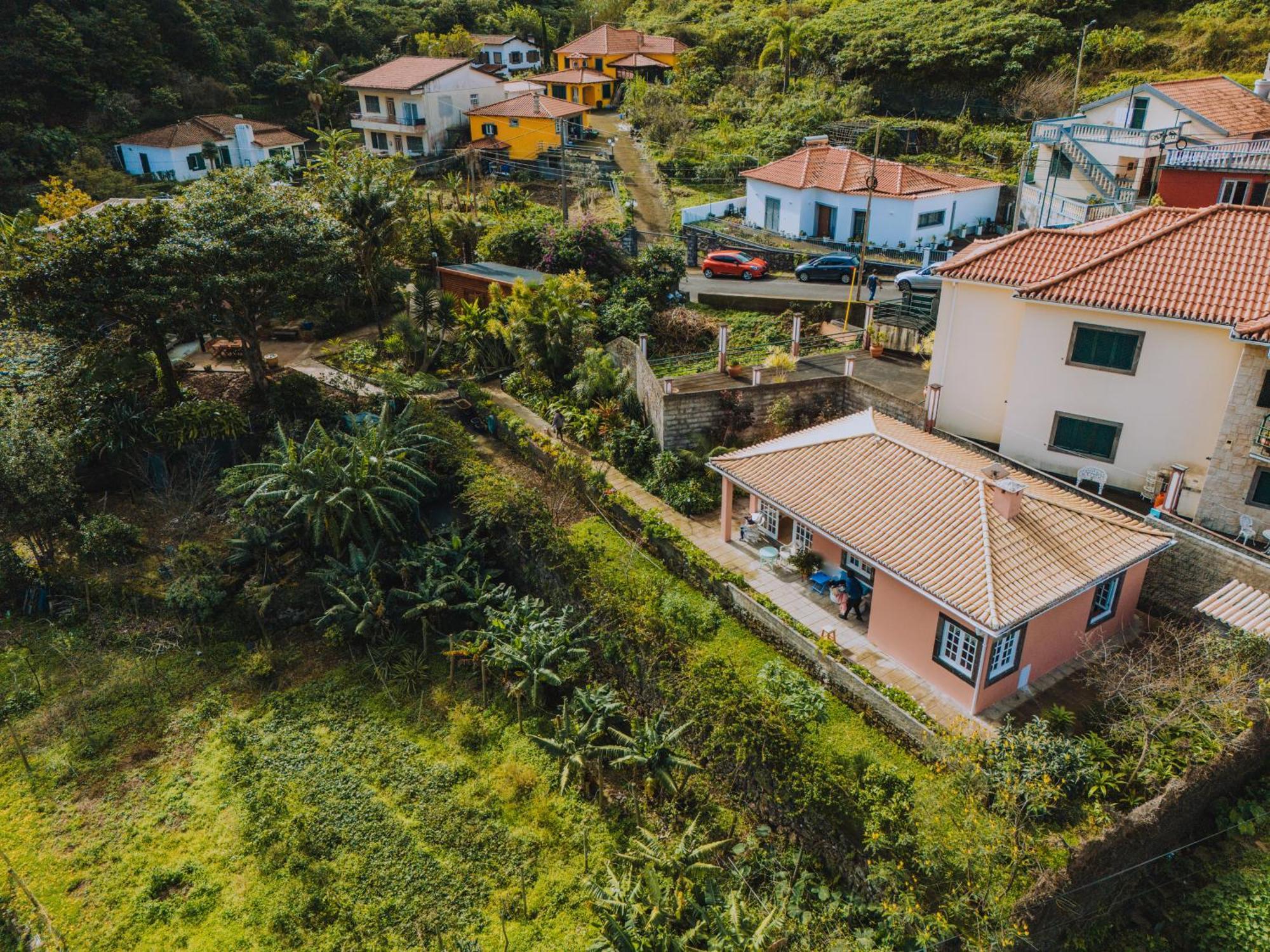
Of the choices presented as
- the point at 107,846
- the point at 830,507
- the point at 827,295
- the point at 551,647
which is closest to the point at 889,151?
the point at 827,295

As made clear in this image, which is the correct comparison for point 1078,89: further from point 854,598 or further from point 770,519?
point 854,598

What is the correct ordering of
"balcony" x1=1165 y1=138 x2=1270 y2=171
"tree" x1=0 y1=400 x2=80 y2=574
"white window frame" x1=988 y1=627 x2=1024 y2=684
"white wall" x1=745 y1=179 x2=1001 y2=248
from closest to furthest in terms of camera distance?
"white window frame" x1=988 y1=627 x2=1024 y2=684
"tree" x1=0 y1=400 x2=80 y2=574
"balcony" x1=1165 y1=138 x2=1270 y2=171
"white wall" x1=745 y1=179 x2=1001 y2=248

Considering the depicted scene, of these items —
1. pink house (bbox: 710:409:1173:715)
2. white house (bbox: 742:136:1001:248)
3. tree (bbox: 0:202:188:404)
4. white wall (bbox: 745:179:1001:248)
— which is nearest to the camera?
pink house (bbox: 710:409:1173:715)

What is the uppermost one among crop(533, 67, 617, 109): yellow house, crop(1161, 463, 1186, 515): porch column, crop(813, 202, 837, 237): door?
crop(533, 67, 617, 109): yellow house

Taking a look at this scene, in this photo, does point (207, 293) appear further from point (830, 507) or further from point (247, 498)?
point (830, 507)

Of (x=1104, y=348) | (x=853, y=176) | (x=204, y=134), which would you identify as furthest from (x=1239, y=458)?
(x=204, y=134)

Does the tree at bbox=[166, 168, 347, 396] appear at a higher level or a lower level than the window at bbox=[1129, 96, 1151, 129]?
lower

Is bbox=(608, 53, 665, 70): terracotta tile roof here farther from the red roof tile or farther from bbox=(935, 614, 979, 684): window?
bbox=(935, 614, 979, 684): window

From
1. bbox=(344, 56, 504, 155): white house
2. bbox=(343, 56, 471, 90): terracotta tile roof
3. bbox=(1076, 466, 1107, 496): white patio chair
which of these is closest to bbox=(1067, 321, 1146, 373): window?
bbox=(1076, 466, 1107, 496): white patio chair
